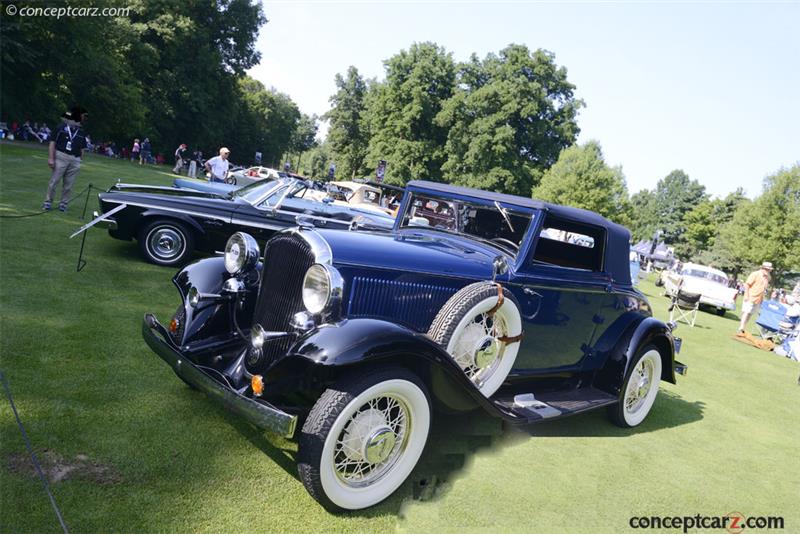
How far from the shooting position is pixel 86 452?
2.80 m

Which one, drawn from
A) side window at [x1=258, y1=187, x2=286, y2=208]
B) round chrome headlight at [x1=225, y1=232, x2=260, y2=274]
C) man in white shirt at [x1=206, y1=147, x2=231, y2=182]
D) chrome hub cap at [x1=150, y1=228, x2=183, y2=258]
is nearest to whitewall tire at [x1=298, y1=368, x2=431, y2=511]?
round chrome headlight at [x1=225, y1=232, x2=260, y2=274]

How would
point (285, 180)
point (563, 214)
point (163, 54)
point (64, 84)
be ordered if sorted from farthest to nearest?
point (163, 54) < point (64, 84) < point (285, 180) < point (563, 214)

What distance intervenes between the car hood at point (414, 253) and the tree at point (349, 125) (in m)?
54.5

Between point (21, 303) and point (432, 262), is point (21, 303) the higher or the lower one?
the lower one

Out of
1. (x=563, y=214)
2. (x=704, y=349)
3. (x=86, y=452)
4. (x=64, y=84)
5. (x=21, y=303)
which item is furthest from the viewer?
(x=64, y=84)

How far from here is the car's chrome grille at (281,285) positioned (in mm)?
3189

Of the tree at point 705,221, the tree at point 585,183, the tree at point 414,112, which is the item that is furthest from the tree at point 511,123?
the tree at point 705,221

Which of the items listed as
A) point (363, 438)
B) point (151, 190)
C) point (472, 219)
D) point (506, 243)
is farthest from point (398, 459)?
point (151, 190)

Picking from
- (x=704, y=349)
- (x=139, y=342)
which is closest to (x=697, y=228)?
(x=704, y=349)

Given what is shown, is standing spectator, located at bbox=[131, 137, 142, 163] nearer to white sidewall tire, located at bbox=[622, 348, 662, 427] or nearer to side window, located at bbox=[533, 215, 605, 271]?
side window, located at bbox=[533, 215, 605, 271]

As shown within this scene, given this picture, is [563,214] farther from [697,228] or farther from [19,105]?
[697,228]

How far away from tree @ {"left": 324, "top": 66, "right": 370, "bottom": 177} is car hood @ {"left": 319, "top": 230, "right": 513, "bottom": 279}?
54522 millimetres

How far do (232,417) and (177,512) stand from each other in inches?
42.1

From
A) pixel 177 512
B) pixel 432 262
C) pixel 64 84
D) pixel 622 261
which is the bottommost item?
pixel 177 512
